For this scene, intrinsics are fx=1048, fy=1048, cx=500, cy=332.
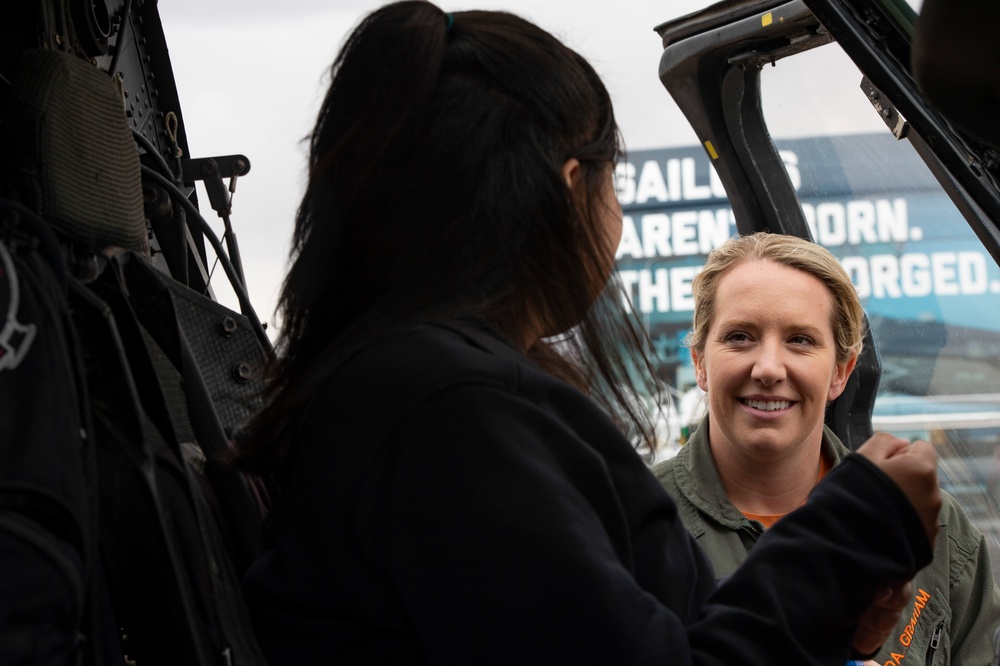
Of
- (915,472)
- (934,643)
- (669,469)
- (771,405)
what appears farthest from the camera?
(669,469)

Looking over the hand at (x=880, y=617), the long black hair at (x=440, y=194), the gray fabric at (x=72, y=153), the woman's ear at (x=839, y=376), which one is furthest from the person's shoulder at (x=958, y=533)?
the gray fabric at (x=72, y=153)

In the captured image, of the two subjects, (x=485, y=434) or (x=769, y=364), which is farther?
(x=769, y=364)

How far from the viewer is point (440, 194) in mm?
975

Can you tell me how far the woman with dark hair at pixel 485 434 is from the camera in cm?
80

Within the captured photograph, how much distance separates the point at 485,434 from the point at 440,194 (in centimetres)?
27

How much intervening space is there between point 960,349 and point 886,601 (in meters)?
1.74

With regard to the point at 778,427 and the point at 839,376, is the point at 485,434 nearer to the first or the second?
the point at 778,427

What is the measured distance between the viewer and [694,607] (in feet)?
3.13

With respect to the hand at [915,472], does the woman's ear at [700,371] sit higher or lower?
lower

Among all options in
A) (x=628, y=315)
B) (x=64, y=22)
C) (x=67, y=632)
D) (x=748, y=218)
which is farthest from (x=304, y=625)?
(x=748, y=218)

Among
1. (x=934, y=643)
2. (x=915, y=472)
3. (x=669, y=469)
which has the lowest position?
(x=934, y=643)

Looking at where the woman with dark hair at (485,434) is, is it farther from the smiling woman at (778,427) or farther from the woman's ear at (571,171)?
the smiling woman at (778,427)

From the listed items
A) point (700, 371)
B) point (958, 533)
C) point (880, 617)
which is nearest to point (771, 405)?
point (700, 371)

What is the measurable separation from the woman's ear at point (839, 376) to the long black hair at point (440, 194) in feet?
3.74
